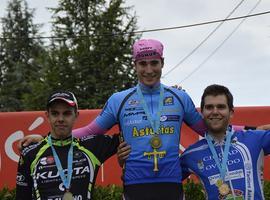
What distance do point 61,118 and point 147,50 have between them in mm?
789

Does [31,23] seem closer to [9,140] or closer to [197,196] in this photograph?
[9,140]

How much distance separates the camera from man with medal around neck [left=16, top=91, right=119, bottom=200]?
10.8 feet

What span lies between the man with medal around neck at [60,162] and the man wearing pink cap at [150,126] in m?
0.20

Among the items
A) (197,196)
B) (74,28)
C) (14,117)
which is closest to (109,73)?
(74,28)

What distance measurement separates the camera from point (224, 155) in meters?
3.44

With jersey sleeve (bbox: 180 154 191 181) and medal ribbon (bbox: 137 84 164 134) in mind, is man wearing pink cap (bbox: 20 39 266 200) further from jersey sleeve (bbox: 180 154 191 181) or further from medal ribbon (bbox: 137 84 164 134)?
jersey sleeve (bbox: 180 154 191 181)

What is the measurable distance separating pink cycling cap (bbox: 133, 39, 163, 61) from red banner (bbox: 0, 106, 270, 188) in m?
3.77

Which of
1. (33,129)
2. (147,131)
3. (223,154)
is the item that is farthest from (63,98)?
(33,129)

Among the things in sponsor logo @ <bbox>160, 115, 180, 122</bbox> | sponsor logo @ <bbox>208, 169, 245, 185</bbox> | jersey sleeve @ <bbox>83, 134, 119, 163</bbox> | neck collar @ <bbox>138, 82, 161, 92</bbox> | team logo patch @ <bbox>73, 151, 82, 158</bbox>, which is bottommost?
sponsor logo @ <bbox>208, 169, 245, 185</bbox>

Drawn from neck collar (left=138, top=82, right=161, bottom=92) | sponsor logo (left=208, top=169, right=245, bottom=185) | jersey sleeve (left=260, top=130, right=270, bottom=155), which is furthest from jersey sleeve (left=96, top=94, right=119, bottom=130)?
jersey sleeve (left=260, top=130, right=270, bottom=155)

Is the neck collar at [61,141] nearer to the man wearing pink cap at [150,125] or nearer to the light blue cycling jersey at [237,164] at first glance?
the man wearing pink cap at [150,125]

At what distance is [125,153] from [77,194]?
1.42 feet

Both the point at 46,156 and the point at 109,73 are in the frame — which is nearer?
the point at 46,156

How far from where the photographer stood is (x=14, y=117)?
7.41 m
